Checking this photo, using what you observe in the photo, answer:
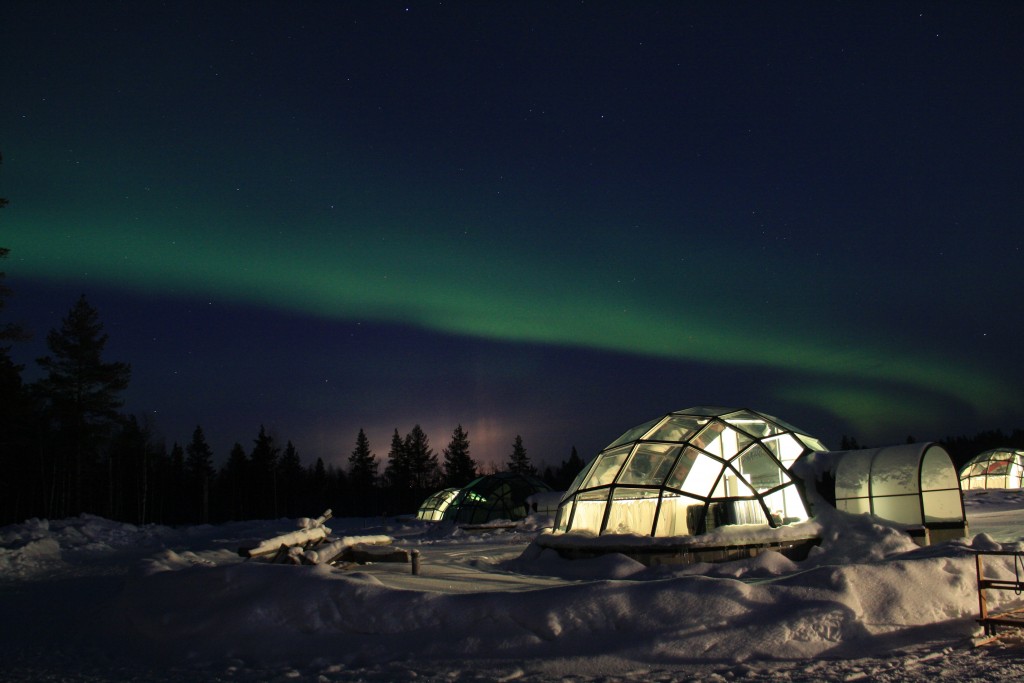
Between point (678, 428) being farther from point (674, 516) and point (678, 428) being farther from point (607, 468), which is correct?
point (674, 516)

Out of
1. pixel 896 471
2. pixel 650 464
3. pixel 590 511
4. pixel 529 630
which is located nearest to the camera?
pixel 529 630

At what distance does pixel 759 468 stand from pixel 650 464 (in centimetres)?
215

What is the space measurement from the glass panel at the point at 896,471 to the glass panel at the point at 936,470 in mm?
225

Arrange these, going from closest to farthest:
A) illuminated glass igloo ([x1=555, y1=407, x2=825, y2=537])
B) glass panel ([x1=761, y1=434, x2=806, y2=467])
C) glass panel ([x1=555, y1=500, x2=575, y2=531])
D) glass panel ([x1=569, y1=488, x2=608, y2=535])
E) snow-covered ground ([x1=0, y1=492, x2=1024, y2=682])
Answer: snow-covered ground ([x1=0, y1=492, x2=1024, y2=682]) < illuminated glass igloo ([x1=555, y1=407, x2=825, y2=537]) < glass panel ([x1=569, y1=488, x2=608, y2=535]) < glass panel ([x1=761, y1=434, x2=806, y2=467]) < glass panel ([x1=555, y1=500, x2=575, y2=531])

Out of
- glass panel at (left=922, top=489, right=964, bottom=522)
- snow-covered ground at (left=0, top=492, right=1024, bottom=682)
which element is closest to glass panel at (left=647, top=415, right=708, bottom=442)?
glass panel at (left=922, top=489, right=964, bottom=522)

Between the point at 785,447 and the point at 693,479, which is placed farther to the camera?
the point at 785,447

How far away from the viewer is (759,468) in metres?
14.3

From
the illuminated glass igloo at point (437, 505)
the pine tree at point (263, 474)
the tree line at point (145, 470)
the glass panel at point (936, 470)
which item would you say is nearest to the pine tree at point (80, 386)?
the tree line at point (145, 470)

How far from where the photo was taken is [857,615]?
25.6 feet

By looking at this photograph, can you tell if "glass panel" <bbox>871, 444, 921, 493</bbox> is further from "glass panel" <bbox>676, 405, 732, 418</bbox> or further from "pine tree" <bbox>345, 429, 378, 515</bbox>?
"pine tree" <bbox>345, 429, 378, 515</bbox>

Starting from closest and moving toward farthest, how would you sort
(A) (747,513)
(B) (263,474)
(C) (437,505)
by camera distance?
(A) (747,513)
(C) (437,505)
(B) (263,474)

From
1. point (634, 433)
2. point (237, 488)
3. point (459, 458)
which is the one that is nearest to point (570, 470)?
point (459, 458)

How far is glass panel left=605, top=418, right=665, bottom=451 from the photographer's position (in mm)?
15898

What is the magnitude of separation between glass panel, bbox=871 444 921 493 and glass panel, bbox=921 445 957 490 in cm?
22
